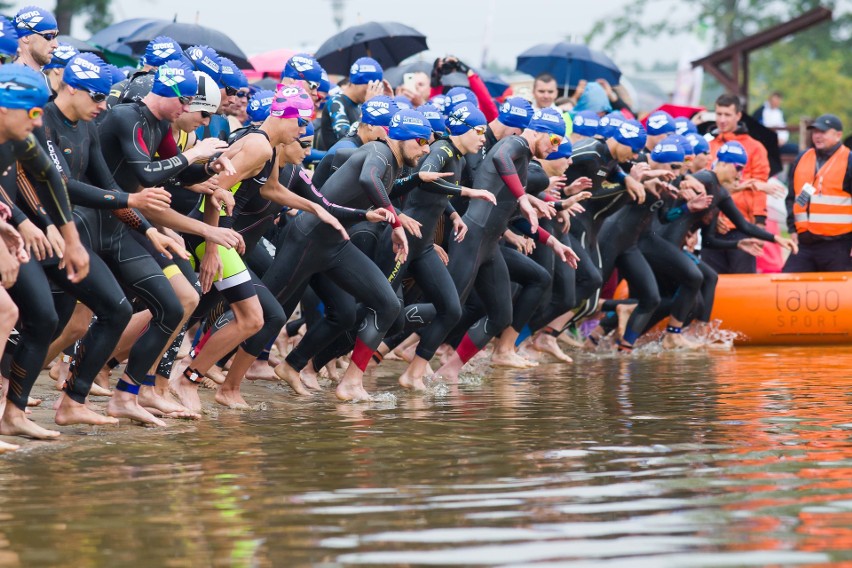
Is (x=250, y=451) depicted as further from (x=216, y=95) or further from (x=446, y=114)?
(x=446, y=114)

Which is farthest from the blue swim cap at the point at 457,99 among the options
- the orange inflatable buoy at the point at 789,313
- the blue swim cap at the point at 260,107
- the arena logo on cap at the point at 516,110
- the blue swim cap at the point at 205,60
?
the orange inflatable buoy at the point at 789,313

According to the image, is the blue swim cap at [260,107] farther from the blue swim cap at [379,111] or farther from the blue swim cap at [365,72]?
the blue swim cap at [365,72]

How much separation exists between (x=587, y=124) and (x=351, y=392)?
453 cm

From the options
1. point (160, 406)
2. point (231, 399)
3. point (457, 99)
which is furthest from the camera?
point (457, 99)

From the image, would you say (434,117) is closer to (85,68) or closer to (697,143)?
(85,68)

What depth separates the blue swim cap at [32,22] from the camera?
28.1 feet

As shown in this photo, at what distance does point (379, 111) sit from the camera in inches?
390

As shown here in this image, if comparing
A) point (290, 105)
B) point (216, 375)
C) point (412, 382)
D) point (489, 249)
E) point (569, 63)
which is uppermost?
point (569, 63)

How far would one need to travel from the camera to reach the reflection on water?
4.45m

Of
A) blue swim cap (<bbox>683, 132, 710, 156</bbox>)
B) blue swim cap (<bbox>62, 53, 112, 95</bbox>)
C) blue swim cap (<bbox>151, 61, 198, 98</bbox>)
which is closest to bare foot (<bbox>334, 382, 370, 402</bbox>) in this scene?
blue swim cap (<bbox>151, 61, 198, 98</bbox>)

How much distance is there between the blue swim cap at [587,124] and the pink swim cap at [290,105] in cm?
477

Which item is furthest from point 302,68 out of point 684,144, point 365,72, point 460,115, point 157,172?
point 684,144

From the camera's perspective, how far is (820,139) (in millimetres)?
15484

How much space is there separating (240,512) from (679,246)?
9617mm
